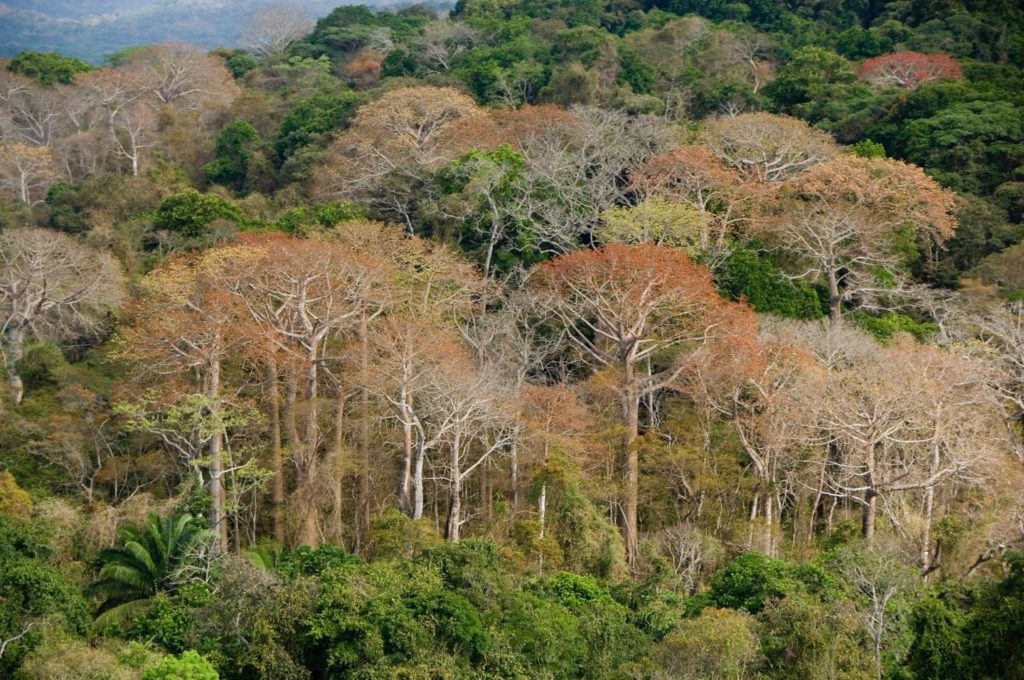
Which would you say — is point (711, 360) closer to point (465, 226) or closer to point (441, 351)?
point (441, 351)

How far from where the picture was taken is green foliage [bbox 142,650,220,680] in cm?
1703

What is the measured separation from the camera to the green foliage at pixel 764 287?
30.5 metres

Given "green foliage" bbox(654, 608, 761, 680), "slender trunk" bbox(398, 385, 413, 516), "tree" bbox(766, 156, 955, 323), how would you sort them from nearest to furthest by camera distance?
1. "green foliage" bbox(654, 608, 761, 680)
2. "slender trunk" bbox(398, 385, 413, 516)
3. "tree" bbox(766, 156, 955, 323)

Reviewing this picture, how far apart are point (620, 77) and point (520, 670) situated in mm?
34464

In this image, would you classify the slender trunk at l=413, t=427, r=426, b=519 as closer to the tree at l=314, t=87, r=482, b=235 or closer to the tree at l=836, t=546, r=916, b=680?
the tree at l=836, t=546, r=916, b=680

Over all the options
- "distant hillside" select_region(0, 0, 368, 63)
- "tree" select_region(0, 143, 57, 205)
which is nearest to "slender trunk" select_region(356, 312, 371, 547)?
"tree" select_region(0, 143, 57, 205)

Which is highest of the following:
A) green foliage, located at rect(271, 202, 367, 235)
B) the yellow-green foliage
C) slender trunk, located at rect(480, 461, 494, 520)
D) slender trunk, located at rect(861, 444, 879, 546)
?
green foliage, located at rect(271, 202, 367, 235)

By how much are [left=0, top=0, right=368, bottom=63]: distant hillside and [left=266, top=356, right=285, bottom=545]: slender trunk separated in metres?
59.1

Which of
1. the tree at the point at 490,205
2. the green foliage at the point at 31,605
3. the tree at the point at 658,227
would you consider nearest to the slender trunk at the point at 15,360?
the green foliage at the point at 31,605

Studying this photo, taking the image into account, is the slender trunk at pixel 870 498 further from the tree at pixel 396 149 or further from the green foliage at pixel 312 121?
the green foliage at pixel 312 121

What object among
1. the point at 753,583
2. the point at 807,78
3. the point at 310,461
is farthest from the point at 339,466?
the point at 807,78

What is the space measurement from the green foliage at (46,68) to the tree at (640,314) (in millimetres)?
37778

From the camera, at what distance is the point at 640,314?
85.9 feet

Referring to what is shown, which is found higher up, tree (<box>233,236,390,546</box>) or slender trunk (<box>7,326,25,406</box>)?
tree (<box>233,236,390,546</box>)
